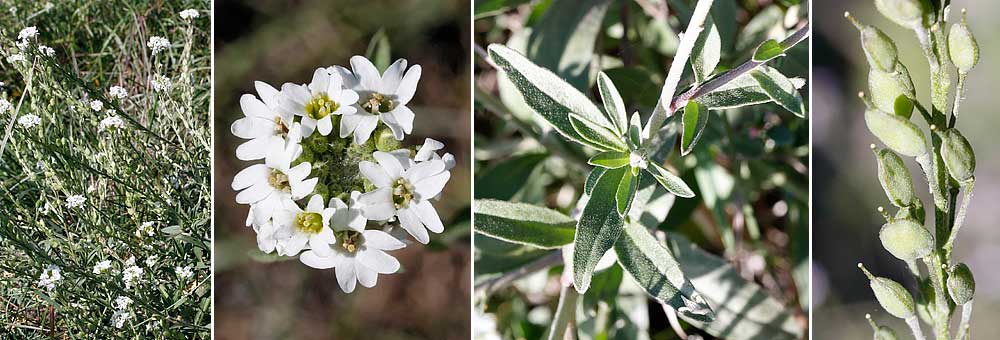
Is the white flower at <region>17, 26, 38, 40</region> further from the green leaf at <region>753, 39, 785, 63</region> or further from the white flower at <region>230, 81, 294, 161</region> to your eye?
the green leaf at <region>753, 39, 785, 63</region>

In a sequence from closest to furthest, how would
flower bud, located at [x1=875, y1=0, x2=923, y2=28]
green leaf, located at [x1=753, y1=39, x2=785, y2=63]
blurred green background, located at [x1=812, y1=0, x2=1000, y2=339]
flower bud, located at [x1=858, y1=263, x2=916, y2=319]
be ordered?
flower bud, located at [x1=875, y1=0, x2=923, y2=28]
flower bud, located at [x1=858, y1=263, x2=916, y2=319]
green leaf, located at [x1=753, y1=39, x2=785, y2=63]
blurred green background, located at [x1=812, y1=0, x2=1000, y2=339]

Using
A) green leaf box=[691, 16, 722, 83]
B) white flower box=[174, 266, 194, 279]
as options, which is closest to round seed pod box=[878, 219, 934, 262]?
green leaf box=[691, 16, 722, 83]

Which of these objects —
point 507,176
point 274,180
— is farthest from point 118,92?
point 507,176

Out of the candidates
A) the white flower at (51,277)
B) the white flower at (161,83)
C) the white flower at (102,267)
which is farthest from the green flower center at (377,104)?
the white flower at (51,277)

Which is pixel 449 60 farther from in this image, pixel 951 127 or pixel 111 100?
pixel 951 127

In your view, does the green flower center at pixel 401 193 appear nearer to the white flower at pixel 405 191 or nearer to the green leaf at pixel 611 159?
the white flower at pixel 405 191
